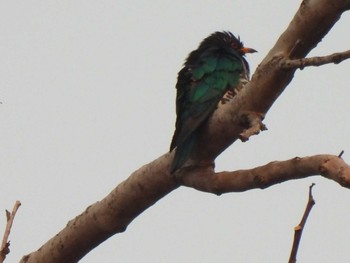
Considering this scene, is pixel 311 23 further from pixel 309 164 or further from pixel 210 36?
pixel 210 36

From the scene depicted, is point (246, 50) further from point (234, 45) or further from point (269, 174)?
point (269, 174)

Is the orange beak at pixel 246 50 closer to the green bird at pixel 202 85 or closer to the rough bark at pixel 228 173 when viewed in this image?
the green bird at pixel 202 85

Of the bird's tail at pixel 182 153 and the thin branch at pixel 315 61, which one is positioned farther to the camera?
the bird's tail at pixel 182 153

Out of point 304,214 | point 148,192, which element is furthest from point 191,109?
point 304,214

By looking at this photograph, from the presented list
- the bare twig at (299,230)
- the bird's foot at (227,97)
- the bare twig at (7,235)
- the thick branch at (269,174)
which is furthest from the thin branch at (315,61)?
the bird's foot at (227,97)

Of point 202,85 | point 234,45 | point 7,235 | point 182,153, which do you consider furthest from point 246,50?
point 7,235

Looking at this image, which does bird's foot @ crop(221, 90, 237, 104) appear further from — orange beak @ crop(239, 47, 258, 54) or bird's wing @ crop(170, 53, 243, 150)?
orange beak @ crop(239, 47, 258, 54)
